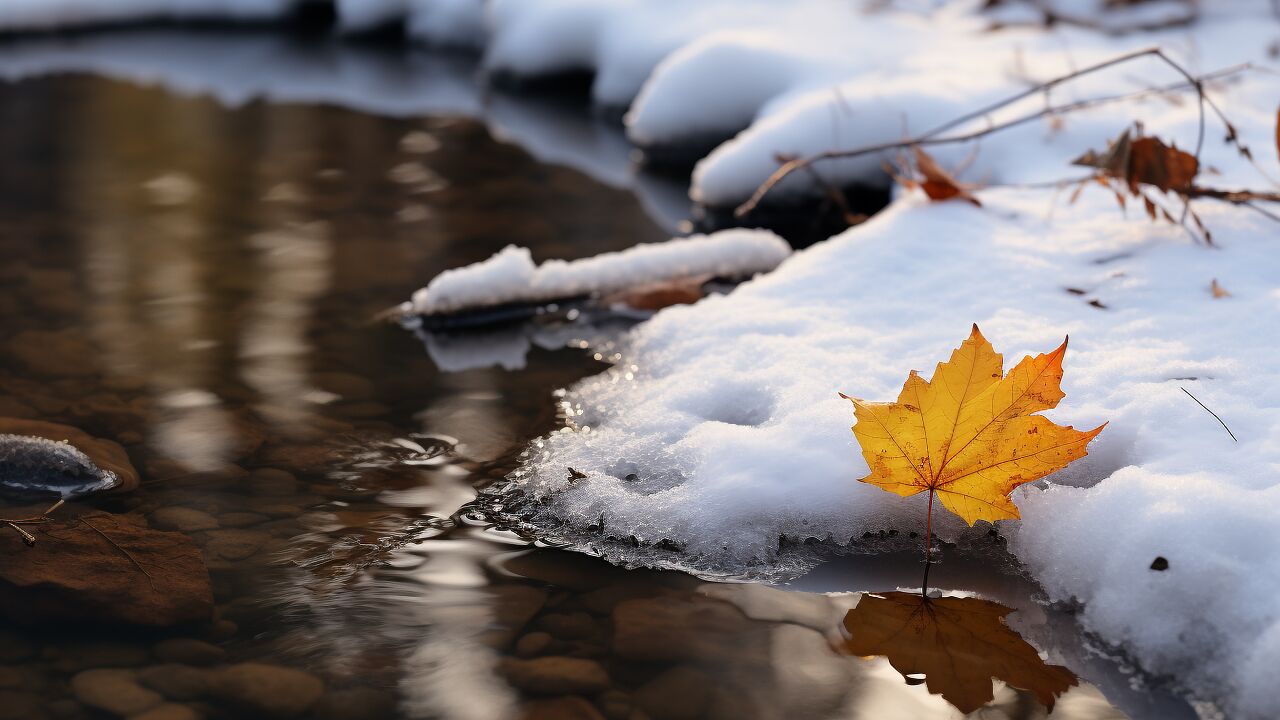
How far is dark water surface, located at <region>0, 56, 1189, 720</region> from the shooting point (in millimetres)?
1396

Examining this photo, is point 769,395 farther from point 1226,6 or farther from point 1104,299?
point 1226,6

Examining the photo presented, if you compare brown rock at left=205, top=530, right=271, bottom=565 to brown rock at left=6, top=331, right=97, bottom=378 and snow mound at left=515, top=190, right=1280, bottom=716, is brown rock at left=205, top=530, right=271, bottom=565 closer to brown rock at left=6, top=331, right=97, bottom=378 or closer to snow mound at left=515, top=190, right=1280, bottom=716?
snow mound at left=515, top=190, right=1280, bottom=716

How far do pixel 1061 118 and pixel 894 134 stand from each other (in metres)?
0.47

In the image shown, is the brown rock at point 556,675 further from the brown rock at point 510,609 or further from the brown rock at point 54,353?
the brown rock at point 54,353

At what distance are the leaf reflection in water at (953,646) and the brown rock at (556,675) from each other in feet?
1.08

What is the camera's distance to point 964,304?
2.18 m

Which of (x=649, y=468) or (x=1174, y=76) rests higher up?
(x=1174, y=76)

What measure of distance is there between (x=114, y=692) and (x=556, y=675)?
54cm

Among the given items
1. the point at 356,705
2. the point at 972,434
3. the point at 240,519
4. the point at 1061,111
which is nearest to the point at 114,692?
the point at 356,705

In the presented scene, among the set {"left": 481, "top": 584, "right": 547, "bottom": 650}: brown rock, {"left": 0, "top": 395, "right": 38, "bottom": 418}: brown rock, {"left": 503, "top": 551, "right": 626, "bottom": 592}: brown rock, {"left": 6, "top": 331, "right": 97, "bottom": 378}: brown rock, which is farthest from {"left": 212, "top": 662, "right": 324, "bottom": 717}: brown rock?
{"left": 6, "top": 331, "right": 97, "bottom": 378}: brown rock

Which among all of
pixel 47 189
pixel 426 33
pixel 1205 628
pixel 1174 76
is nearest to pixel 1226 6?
pixel 1174 76

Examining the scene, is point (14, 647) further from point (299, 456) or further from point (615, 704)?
point (615, 704)

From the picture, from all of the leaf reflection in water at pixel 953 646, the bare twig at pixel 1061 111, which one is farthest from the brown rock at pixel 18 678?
the bare twig at pixel 1061 111

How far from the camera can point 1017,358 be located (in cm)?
189
